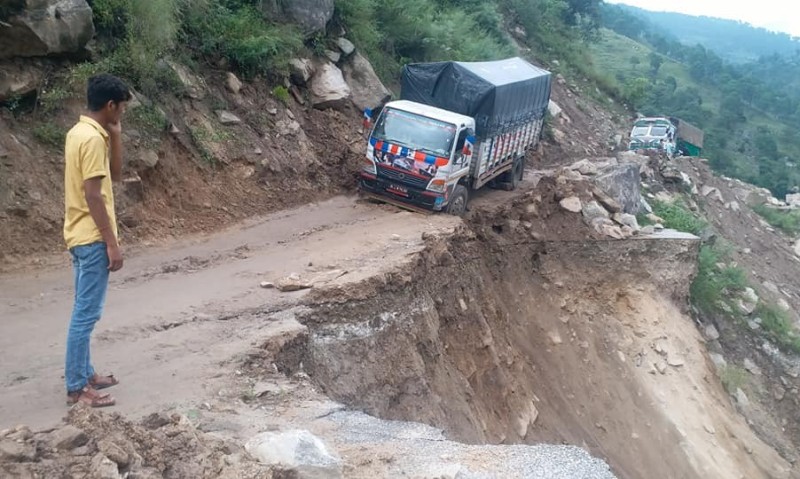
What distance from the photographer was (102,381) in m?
5.68

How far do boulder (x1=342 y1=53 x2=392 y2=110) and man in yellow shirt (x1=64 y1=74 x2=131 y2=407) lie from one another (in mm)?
11971

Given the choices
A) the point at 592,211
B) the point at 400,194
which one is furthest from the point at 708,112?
the point at 400,194

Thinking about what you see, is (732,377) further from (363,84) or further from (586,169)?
(363,84)

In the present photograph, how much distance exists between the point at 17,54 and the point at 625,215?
1247 centimetres

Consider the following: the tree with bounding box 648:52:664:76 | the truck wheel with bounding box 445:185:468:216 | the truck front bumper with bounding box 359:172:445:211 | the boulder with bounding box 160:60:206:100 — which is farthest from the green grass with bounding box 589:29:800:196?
the boulder with bounding box 160:60:206:100

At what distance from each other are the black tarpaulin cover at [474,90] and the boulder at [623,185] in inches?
112

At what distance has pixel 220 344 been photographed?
7113 millimetres

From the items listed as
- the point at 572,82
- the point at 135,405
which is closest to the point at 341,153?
the point at 135,405

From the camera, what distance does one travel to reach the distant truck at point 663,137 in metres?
28.5

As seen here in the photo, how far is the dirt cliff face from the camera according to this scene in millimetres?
8750

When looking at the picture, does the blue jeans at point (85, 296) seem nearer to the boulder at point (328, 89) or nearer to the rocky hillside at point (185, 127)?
the rocky hillside at point (185, 127)

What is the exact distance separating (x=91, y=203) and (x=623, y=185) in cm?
1572

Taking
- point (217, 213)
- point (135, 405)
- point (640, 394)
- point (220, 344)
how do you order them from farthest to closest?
1. point (640, 394)
2. point (217, 213)
3. point (220, 344)
4. point (135, 405)

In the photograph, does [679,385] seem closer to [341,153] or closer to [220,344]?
[341,153]
